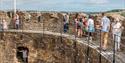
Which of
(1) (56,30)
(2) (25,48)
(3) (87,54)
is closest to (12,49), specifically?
(2) (25,48)

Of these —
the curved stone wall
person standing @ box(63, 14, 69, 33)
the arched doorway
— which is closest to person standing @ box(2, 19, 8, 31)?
the curved stone wall

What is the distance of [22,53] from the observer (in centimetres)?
2377

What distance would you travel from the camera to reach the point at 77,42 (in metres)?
18.8

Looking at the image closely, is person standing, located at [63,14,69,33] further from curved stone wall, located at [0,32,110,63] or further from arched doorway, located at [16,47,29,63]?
arched doorway, located at [16,47,29,63]

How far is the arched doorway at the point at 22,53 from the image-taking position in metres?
22.9

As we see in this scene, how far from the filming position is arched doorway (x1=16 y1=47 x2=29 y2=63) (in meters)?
22.9

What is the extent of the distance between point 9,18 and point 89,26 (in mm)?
8527

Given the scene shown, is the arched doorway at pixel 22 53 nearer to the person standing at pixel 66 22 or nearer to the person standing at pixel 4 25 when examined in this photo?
the person standing at pixel 4 25

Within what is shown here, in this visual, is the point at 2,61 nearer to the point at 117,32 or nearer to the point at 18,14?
the point at 18,14

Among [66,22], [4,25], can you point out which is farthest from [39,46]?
[4,25]

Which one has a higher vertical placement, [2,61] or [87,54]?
[87,54]

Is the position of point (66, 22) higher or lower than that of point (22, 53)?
higher

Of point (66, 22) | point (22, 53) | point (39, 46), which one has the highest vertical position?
point (66, 22)

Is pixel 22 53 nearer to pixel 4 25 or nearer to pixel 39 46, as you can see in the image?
pixel 39 46
